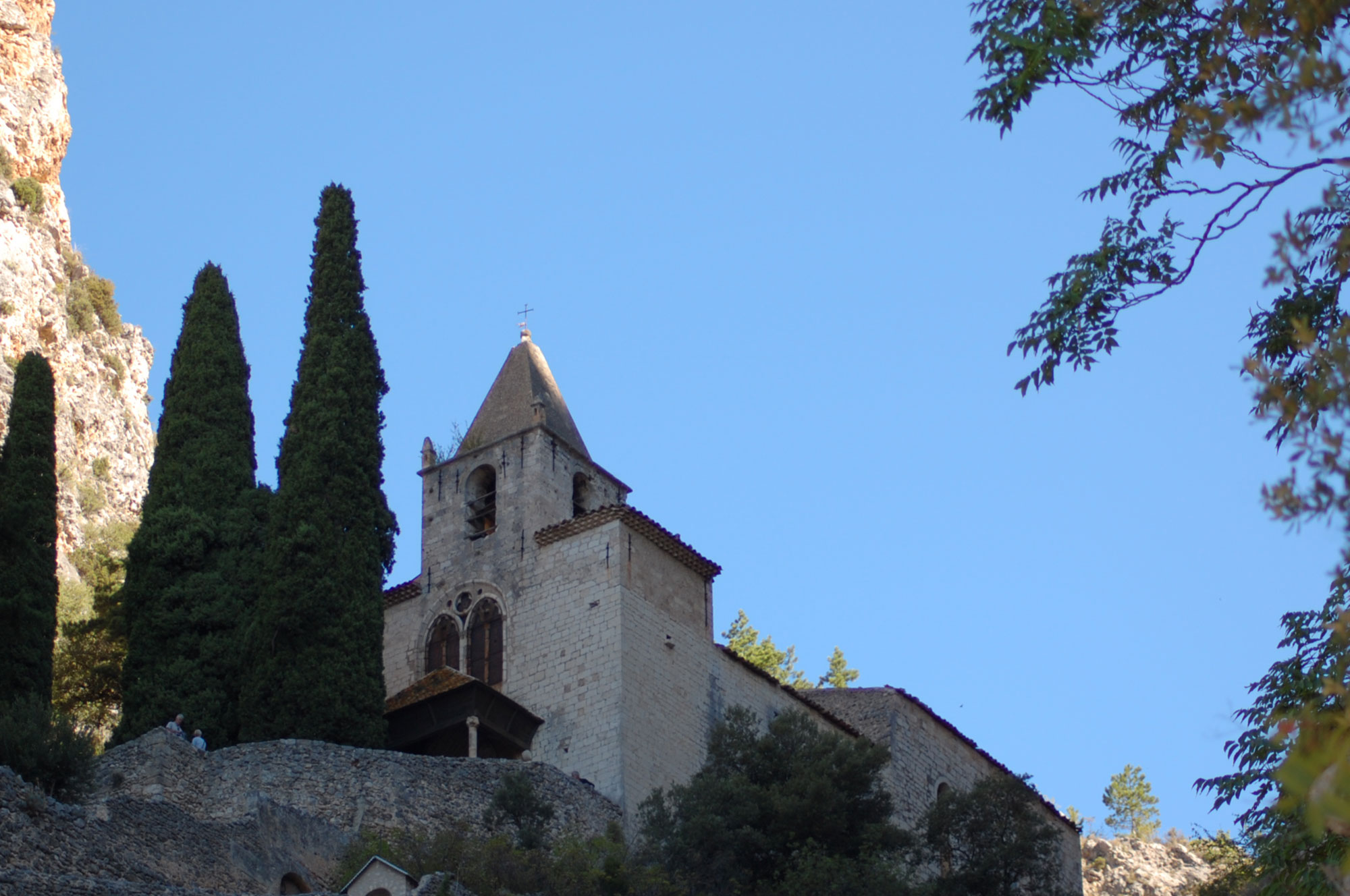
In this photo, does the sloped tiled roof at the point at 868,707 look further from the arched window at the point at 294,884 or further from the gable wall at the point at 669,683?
the arched window at the point at 294,884

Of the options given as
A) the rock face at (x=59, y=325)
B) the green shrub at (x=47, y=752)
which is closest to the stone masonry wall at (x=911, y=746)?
the green shrub at (x=47, y=752)

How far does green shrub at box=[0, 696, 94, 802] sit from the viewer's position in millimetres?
23797

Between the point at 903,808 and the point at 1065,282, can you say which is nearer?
the point at 1065,282

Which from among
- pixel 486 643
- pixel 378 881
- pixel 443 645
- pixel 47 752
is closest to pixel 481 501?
pixel 443 645

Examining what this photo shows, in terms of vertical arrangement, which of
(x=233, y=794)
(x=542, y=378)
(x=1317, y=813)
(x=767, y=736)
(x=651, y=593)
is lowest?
(x=1317, y=813)

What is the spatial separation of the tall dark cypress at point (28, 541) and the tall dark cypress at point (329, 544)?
3.33 m

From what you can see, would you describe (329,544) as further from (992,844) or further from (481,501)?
(992,844)

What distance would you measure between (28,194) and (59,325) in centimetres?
475

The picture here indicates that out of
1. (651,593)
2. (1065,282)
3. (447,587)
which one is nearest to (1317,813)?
(1065,282)

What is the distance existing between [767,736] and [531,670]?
201 inches

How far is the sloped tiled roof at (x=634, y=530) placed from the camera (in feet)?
114

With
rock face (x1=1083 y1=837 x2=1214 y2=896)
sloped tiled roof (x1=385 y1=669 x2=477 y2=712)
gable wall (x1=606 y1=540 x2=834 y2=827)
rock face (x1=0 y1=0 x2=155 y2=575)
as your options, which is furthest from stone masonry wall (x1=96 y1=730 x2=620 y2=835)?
rock face (x1=0 y1=0 x2=155 y2=575)

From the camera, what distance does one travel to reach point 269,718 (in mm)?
30344

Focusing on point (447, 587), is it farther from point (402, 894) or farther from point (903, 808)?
point (402, 894)
